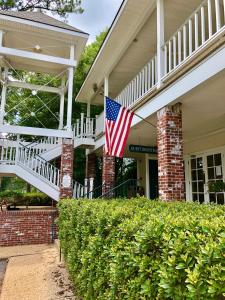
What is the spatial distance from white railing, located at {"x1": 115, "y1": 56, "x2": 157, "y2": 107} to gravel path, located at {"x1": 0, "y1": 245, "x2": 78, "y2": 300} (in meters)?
5.05

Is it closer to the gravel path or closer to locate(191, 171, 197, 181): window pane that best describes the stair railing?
locate(191, 171, 197, 181): window pane

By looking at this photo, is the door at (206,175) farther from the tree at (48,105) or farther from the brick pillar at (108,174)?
the tree at (48,105)

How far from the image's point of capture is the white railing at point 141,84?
785 cm

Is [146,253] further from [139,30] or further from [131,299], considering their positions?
[139,30]

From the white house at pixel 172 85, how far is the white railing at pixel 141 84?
0.03 m

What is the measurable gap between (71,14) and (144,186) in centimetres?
1441

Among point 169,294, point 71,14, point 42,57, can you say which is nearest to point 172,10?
point 42,57

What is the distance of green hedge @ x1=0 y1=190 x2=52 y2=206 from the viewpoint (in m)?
12.3

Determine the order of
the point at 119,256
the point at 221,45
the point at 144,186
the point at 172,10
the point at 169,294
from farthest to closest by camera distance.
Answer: the point at 144,186
the point at 172,10
the point at 221,45
the point at 119,256
the point at 169,294

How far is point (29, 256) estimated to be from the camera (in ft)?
25.7

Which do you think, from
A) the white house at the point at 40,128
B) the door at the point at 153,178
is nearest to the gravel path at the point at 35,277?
the white house at the point at 40,128

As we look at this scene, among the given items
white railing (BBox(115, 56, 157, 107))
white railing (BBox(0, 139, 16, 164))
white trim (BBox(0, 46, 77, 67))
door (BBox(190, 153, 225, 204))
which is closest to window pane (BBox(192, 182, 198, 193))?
door (BBox(190, 153, 225, 204))

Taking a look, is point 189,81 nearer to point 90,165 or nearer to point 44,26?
point 44,26

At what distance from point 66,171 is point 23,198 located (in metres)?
4.54
